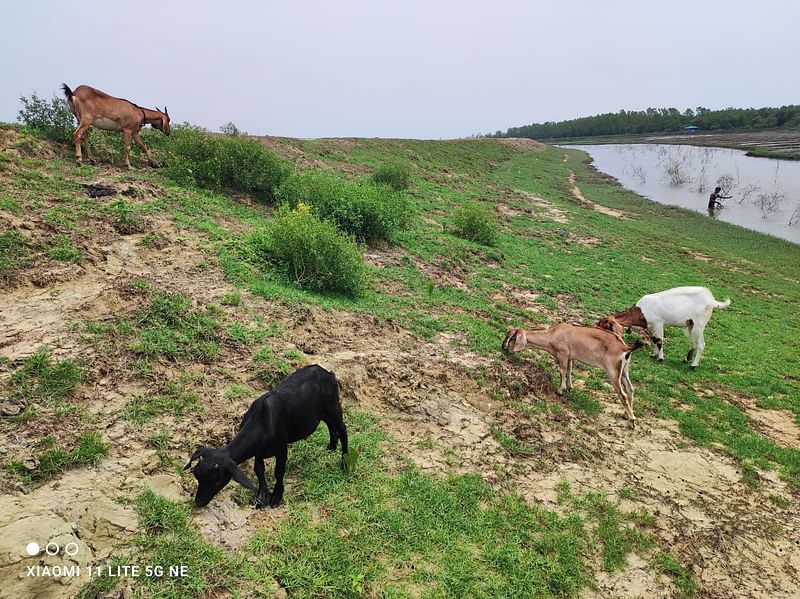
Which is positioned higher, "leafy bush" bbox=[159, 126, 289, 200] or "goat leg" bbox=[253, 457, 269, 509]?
"leafy bush" bbox=[159, 126, 289, 200]

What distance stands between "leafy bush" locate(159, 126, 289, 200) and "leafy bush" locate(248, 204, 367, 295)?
343 cm

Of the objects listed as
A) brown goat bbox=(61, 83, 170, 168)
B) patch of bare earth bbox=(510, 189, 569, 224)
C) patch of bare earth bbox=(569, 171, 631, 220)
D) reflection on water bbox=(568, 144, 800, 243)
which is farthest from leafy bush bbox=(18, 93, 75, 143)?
reflection on water bbox=(568, 144, 800, 243)

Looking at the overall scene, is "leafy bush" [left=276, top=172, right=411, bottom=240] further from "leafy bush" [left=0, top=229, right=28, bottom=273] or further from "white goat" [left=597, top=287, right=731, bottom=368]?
"white goat" [left=597, top=287, right=731, bottom=368]

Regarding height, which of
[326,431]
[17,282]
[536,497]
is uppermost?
[17,282]

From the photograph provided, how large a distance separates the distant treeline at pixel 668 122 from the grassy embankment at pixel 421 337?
78.2 metres

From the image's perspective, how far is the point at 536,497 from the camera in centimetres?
452

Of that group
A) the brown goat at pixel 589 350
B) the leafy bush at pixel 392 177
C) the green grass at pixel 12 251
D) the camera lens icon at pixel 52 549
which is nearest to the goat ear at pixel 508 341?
the brown goat at pixel 589 350

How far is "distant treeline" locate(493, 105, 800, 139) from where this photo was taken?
240 ft

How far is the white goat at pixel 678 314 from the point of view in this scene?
27.3 ft

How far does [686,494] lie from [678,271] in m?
11.3

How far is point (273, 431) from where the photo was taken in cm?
373

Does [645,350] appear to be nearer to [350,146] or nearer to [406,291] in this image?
[406,291]

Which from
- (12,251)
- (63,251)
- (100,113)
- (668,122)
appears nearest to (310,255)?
(63,251)

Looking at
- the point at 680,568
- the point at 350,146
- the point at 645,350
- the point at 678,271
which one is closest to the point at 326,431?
the point at 680,568
